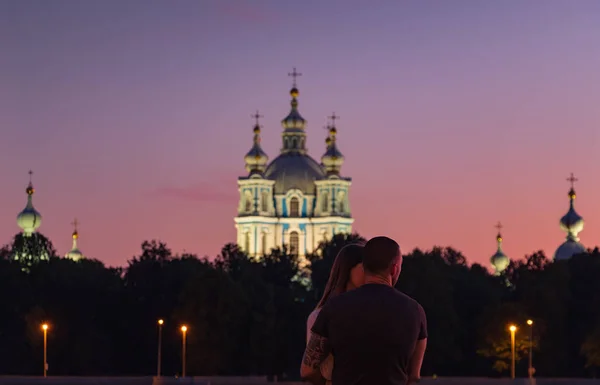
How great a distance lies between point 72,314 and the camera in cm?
10031

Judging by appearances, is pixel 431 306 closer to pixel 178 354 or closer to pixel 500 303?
pixel 500 303

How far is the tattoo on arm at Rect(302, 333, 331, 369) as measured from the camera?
1259cm

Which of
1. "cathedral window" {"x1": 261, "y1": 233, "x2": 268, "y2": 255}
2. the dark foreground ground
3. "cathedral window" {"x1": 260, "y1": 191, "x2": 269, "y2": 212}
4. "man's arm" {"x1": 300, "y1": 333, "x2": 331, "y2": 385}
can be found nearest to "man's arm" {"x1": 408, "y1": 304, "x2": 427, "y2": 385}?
"man's arm" {"x1": 300, "y1": 333, "x2": 331, "y2": 385}

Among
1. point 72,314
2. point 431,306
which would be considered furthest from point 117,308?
point 431,306

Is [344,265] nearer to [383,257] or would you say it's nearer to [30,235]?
[383,257]

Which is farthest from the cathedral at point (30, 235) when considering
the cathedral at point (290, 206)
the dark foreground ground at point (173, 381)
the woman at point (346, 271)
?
the woman at point (346, 271)

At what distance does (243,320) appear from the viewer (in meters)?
96.8

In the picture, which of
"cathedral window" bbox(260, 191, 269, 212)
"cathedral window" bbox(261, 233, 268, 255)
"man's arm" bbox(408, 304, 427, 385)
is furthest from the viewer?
"cathedral window" bbox(260, 191, 269, 212)

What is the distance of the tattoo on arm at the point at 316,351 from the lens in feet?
41.3

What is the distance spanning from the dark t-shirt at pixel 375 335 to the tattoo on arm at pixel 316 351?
136mm

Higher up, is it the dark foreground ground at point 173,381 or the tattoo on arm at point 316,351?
the dark foreground ground at point 173,381

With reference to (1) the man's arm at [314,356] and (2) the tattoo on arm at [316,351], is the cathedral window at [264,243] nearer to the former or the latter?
(1) the man's arm at [314,356]

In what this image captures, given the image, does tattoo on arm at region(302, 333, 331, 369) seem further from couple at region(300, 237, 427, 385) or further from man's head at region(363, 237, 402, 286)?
man's head at region(363, 237, 402, 286)

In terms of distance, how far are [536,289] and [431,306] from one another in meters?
6.66
